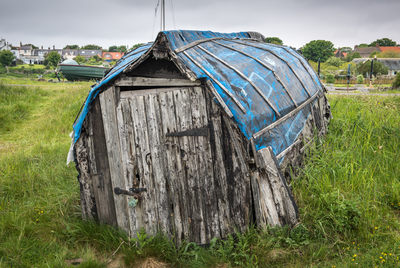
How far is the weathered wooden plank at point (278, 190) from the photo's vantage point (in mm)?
3547

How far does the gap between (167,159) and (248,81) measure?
5.25 ft

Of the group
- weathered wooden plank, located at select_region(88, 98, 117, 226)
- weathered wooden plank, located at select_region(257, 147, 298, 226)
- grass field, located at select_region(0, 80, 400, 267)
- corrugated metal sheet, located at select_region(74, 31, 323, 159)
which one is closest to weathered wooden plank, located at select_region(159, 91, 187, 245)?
grass field, located at select_region(0, 80, 400, 267)

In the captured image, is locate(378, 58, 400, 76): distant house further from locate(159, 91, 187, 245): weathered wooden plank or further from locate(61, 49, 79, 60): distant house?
locate(61, 49, 79, 60): distant house

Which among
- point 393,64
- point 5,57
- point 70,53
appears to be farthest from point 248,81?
point 70,53

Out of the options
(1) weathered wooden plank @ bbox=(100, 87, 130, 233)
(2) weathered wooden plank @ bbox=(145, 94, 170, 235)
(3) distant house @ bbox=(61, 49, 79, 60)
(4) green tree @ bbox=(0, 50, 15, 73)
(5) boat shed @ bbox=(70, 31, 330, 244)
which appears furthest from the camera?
(3) distant house @ bbox=(61, 49, 79, 60)

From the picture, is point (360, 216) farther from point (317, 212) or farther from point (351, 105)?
point (351, 105)

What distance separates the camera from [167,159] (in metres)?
3.78

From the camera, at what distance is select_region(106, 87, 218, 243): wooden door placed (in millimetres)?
3678

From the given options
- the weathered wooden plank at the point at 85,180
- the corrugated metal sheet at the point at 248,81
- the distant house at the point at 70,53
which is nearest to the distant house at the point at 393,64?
the corrugated metal sheet at the point at 248,81

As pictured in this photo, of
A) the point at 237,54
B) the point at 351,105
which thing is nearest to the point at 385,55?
the point at 351,105

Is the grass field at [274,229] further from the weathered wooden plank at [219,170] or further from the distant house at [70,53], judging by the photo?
the distant house at [70,53]

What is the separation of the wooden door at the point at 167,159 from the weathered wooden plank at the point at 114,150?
56 mm

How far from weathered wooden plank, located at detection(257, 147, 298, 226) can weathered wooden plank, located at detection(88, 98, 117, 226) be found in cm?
210

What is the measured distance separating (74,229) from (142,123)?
1946 millimetres
